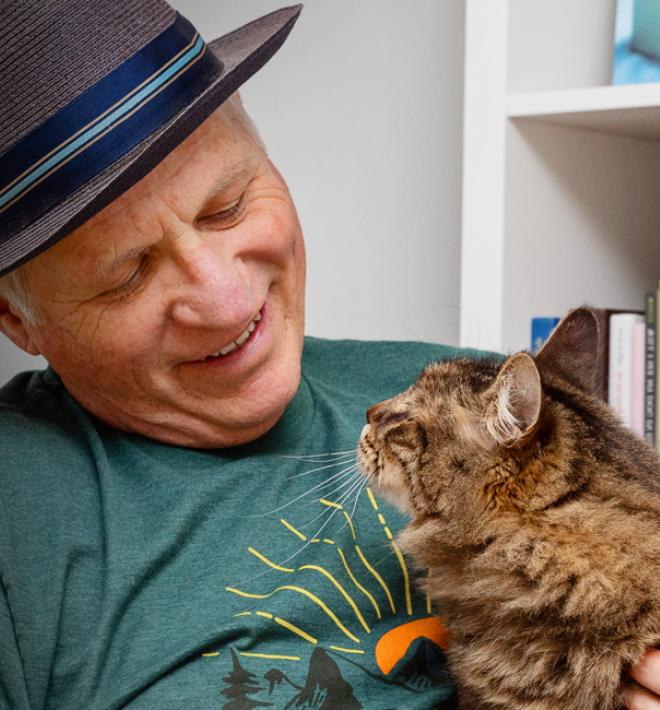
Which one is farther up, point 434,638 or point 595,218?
point 595,218

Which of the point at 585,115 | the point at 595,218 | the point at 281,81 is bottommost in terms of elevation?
the point at 595,218

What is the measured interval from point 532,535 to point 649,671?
19cm

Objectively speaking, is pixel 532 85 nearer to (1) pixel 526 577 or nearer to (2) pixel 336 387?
(2) pixel 336 387

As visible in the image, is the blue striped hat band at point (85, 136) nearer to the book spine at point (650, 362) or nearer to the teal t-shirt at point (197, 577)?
the teal t-shirt at point (197, 577)

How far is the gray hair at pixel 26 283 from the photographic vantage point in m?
1.25

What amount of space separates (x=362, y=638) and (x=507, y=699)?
0.73ft

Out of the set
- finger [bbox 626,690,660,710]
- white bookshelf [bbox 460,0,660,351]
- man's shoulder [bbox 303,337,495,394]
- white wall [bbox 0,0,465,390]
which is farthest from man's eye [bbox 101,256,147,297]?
white wall [bbox 0,0,465,390]

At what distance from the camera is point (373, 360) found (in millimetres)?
1690

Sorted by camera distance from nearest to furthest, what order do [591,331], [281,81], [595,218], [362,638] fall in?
1. [362,638]
2. [591,331]
3. [595,218]
4. [281,81]

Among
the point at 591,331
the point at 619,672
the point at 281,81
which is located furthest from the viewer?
the point at 281,81

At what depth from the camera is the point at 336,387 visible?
1.66m

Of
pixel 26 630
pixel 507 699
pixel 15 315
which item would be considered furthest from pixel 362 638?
pixel 15 315

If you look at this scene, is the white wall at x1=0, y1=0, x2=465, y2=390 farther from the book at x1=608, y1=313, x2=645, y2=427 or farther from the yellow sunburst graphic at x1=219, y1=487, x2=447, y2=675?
Answer: the yellow sunburst graphic at x1=219, y1=487, x2=447, y2=675

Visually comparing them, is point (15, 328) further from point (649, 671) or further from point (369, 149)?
point (369, 149)
